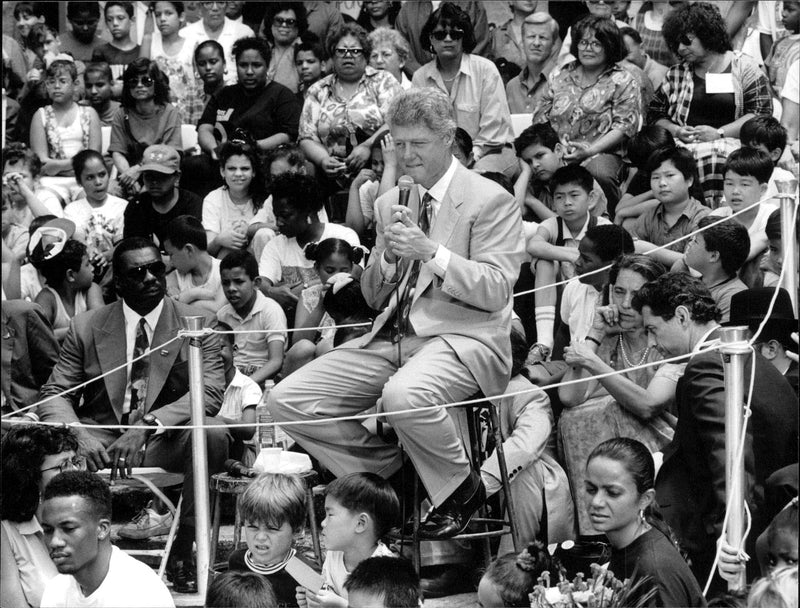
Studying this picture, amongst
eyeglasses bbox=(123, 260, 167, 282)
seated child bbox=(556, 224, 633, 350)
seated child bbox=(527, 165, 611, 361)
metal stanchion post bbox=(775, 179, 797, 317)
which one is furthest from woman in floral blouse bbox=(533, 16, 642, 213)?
eyeglasses bbox=(123, 260, 167, 282)

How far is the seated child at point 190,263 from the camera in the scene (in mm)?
7531

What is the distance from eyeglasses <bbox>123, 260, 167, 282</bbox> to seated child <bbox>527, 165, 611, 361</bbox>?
1898mm

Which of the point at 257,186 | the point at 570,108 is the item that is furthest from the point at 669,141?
the point at 257,186

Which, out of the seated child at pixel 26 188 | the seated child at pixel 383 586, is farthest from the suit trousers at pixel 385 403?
the seated child at pixel 26 188

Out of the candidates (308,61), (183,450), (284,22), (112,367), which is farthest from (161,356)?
(284,22)

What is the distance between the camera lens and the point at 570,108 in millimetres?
7953

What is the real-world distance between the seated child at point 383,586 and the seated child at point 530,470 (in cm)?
119

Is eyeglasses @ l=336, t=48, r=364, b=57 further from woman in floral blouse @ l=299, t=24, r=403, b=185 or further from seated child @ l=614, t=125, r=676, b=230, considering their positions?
seated child @ l=614, t=125, r=676, b=230

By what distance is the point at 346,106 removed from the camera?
8219 mm

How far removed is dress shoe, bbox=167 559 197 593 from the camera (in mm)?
5449

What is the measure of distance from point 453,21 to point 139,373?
3.11 meters

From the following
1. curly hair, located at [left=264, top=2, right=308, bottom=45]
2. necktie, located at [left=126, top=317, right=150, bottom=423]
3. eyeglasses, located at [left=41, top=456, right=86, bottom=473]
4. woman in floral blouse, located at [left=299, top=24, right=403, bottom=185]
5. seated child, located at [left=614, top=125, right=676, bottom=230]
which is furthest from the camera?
curly hair, located at [left=264, top=2, right=308, bottom=45]

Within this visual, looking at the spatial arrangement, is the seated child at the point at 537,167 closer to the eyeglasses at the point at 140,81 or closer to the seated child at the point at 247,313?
the seated child at the point at 247,313

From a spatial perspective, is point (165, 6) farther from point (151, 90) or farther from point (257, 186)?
point (257, 186)
